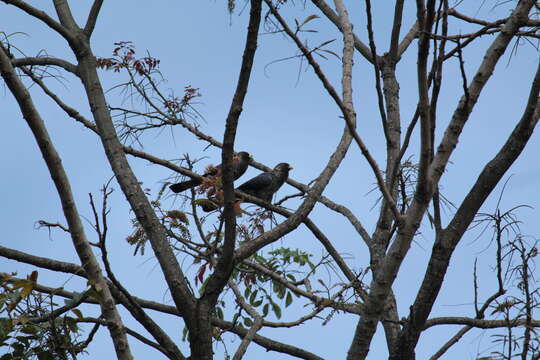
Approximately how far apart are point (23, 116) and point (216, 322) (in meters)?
1.84

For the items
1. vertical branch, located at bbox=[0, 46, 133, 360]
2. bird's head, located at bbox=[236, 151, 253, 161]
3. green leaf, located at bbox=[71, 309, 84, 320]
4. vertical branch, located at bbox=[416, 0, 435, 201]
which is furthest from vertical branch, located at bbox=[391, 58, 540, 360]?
bird's head, located at bbox=[236, 151, 253, 161]

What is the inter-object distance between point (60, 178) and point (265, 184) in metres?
5.28

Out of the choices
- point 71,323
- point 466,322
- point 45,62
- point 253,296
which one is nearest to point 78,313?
point 71,323

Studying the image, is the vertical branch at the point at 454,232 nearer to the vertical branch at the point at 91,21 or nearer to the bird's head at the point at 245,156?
the vertical branch at the point at 91,21

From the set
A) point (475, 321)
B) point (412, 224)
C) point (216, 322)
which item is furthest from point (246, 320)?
point (412, 224)

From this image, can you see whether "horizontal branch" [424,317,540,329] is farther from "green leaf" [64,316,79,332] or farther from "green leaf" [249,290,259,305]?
"green leaf" [64,316,79,332]

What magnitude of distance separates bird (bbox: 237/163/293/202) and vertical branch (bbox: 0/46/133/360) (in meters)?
4.99

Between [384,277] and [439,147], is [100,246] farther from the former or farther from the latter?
[439,147]

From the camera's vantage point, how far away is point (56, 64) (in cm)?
419

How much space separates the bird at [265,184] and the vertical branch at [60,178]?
4988 mm

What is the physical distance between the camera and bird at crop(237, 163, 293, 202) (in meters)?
8.20

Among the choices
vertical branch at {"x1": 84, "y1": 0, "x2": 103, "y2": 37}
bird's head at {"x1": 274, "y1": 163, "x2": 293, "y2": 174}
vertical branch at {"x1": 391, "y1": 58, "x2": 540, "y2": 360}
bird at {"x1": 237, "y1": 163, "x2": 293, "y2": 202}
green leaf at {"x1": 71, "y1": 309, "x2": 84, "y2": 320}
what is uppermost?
bird's head at {"x1": 274, "y1": 163, "x2": 293, "y2": 174}

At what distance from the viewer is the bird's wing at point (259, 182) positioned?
8.36 metres

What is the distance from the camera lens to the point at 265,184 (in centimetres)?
840
